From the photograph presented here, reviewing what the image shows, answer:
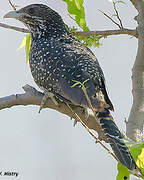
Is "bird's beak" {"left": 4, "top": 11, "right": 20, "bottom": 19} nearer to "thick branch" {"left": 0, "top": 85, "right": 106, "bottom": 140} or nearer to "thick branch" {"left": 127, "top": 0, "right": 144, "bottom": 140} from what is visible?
"thick branch" {"left": 0, "top": 85, "right": 106, "bottom": 140}

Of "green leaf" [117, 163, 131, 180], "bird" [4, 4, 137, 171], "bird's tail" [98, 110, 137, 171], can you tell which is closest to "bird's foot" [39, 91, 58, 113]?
"bird" [4, 4, 137, 171]

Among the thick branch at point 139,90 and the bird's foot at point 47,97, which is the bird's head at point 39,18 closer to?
the bird's foot at point 47,97

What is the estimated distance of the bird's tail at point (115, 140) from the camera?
0.75 m

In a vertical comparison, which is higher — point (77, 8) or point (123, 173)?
point (77, 8)

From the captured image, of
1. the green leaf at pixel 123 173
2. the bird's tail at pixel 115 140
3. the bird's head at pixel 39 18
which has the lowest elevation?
the bird's tail at pixel 115 140

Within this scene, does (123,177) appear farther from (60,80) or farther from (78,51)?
(78,51)

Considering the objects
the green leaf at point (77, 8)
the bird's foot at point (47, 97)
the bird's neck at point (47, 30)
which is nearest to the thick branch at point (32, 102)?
the bird's foot at point (47, 97)

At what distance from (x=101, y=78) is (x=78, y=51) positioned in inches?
6.0

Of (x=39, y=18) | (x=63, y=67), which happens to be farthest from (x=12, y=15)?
(x=63, y=67)

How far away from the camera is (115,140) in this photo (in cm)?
93

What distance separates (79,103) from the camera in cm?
112

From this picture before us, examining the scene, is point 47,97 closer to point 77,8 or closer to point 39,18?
point 77,8

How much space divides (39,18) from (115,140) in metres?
0.85

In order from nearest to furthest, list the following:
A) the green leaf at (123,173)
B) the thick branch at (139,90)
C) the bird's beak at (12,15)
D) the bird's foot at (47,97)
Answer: the green leaf at (123,173)
the thick branch at (139,90)
the bird's foot at (47,97)
the bird's beak at (12,15)
